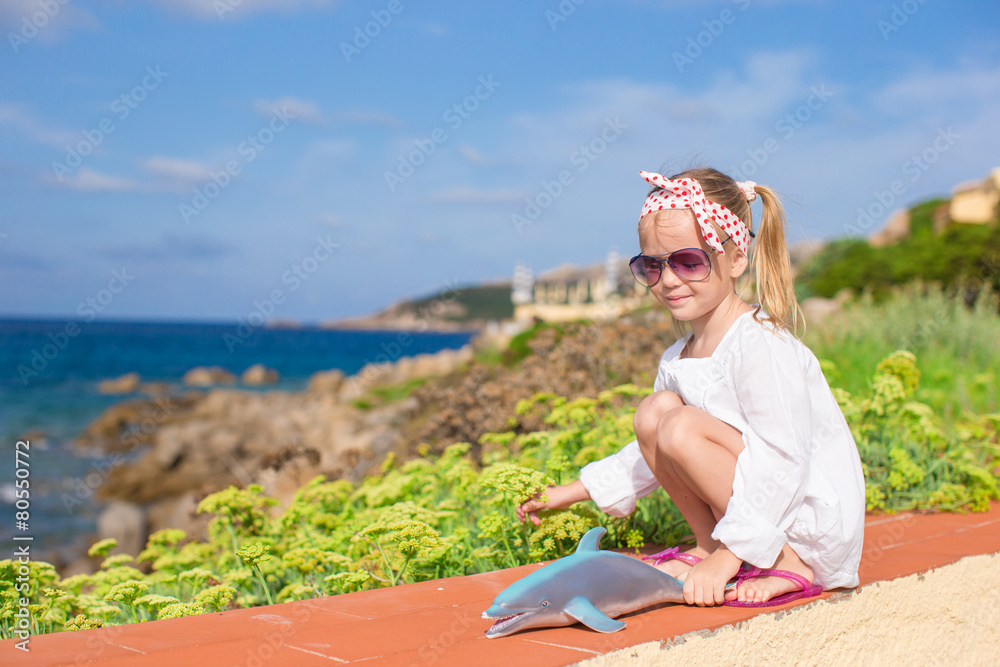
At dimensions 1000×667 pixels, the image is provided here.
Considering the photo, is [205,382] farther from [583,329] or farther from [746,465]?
[746,465]

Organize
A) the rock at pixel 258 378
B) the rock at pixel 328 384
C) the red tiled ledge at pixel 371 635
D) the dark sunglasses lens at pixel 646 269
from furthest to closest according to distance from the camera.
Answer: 1. the rock at pixel 258 378
2. the rock at pixel 328 384
3. the dark sunglasses lens at pixel 646 269
4. the red tiled ledge at pixel 371 635

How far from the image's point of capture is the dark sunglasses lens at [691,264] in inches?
90.2

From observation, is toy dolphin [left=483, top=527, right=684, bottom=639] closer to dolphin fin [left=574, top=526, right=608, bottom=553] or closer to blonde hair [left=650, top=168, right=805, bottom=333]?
dolphin fin [left=574, top=526, right=608, bottom=553]

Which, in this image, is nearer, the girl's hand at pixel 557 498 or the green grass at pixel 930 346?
the girl's hand at pixel 557 498

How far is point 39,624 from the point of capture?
2.86m

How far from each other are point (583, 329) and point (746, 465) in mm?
4574

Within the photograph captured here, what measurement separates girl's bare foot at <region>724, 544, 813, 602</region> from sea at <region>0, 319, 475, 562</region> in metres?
5.85

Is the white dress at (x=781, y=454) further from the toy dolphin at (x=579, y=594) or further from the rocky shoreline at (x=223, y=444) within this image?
the rocky shoreline at (x=223, y=444)

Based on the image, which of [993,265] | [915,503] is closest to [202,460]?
[915,503]

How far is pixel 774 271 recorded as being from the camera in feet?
7.72

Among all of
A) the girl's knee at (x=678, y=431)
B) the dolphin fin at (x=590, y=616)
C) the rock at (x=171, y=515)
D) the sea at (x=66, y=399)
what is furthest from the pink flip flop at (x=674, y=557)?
the rock at (x=171, y=515)

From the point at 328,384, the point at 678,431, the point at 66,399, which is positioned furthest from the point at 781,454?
the point at 66,399

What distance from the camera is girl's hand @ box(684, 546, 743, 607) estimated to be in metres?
2.10

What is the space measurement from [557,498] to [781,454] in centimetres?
91
